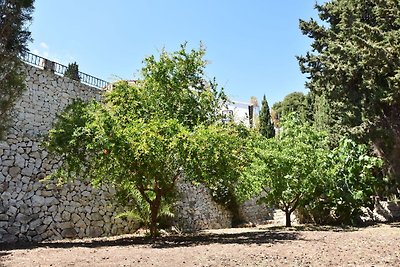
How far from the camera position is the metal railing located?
13.6 m

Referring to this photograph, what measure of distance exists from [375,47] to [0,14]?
35.6ft

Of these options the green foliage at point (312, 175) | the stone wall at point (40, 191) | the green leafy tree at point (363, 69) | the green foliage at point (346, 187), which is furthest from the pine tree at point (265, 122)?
the stone wall at point (40, 191)

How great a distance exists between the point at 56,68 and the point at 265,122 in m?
24.9

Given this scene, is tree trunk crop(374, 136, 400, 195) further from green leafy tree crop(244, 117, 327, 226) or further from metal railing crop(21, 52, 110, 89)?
metal railing crop(21, 52, 110, 89)

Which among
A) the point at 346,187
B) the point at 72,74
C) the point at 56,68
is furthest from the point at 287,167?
the point at 56,68

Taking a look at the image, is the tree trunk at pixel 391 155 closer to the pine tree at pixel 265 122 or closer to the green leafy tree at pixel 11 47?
the green leafy tree at pixel 11 47

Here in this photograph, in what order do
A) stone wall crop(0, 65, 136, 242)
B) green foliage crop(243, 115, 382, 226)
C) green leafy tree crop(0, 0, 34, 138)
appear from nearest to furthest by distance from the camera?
green leafy tree crop(0, 0, 34, 138) → stone wall crop(0, 65, 136, 242) → green foliage crop(243, 115, 382, 226)

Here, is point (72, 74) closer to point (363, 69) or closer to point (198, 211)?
point (198, 211)

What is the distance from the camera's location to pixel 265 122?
36094 millimetres

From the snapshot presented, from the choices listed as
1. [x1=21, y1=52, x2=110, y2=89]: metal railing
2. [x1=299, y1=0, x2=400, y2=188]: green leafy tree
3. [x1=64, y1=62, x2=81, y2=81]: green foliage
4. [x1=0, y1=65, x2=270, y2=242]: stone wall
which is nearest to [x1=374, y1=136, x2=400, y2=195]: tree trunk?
[x1=299, y1=0, x2=400, y2=188]: green leafy tree

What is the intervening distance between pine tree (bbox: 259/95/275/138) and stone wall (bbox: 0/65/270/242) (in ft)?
72.9

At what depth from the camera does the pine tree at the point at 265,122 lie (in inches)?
1380

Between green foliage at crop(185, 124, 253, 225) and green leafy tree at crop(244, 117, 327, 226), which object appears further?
green leafy tree at crop(244, 117, 327, 226)

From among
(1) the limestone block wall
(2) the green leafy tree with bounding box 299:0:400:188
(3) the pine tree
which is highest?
(3) the pine tree
